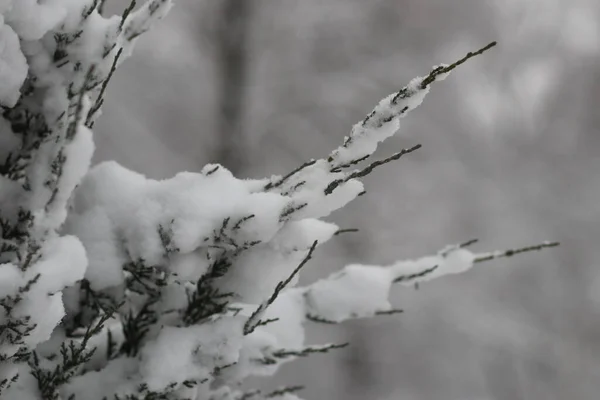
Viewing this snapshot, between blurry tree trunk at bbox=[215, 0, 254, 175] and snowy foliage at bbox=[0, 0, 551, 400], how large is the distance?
682cm

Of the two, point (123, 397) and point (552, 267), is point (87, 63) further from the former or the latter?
point (552, 267)

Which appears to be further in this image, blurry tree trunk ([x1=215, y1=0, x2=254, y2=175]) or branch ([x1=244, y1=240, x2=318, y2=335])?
blurry tree trunk ([x1=215, y1=0, x2=254, y2=175])

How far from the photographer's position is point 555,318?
8.10 meters

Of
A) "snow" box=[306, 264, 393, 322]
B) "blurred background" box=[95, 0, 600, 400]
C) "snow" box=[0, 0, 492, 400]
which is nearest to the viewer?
"snow" box=[0, 0, 492, 400]

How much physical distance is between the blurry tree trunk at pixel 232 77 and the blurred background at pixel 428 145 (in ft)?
0.07

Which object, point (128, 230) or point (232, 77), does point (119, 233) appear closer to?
point (128, 230)

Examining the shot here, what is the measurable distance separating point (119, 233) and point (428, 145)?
300 inches

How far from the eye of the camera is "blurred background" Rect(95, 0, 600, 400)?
8.23 meters

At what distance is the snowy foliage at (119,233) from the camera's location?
1.34 meters

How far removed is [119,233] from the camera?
1649 mm

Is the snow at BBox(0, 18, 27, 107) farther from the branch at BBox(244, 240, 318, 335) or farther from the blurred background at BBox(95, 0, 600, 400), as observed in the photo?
the blurred background at BBox(95, 0, 600, 400)

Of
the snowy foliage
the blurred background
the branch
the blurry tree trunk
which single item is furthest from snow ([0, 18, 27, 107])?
the blurred background

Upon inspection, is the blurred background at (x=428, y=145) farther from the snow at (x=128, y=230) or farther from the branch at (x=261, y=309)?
the branch at (x=261, y=309)

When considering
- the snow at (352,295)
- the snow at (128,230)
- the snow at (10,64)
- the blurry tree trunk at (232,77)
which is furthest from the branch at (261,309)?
the blurry tree trunk at (232,77)
